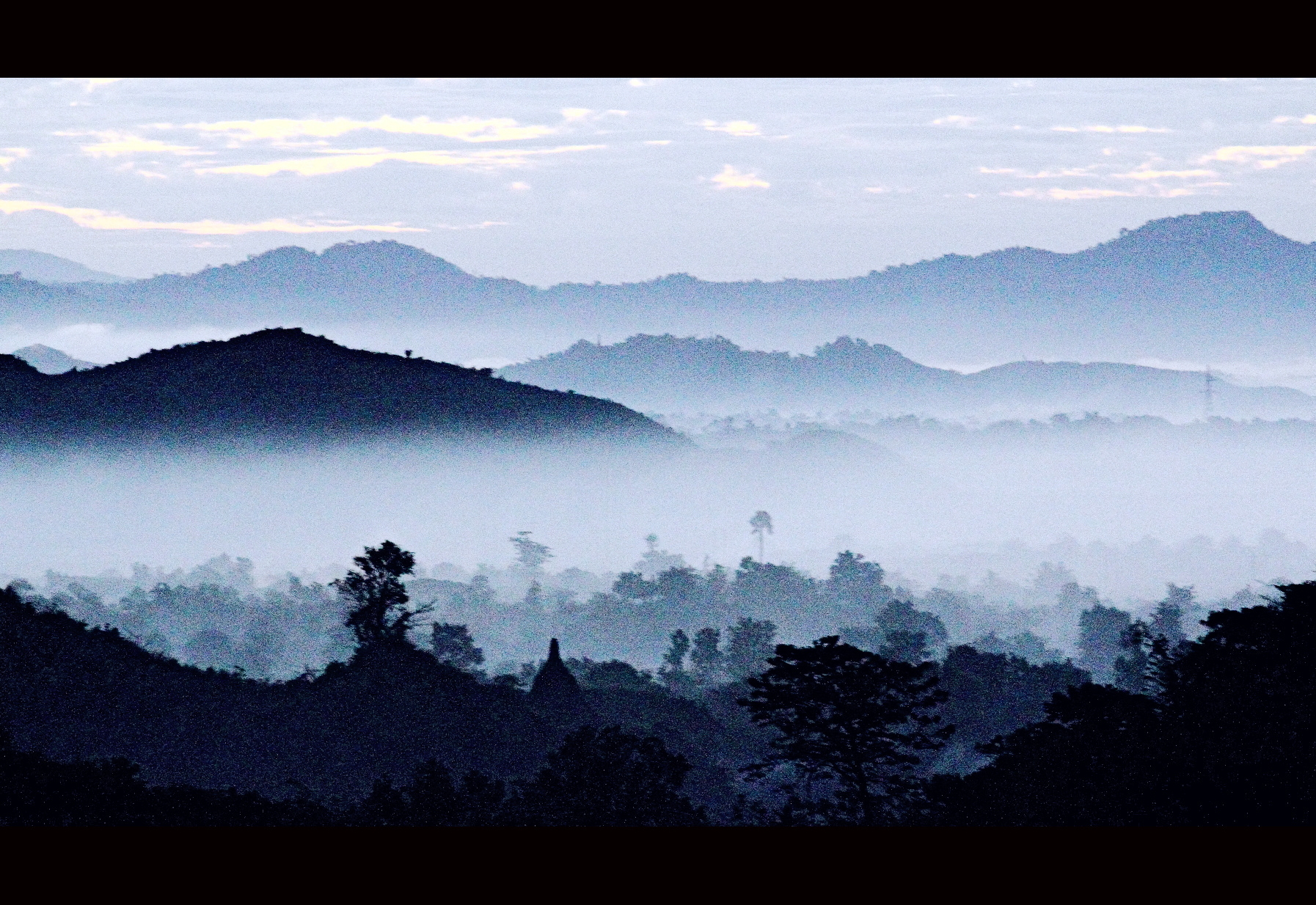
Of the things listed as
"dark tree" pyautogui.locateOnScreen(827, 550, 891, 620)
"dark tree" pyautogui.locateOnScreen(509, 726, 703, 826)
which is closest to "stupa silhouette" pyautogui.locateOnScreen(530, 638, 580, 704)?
"dark tree" pyautogui.locateOnScreen(509, 726, 703, 826)

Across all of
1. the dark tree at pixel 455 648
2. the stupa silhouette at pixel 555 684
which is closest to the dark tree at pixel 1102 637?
the dark tree at pixel 455 648

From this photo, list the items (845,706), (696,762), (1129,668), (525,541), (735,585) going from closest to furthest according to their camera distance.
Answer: (845,706) → (696,762) → (1129,668) → (735,585) → (525,541)

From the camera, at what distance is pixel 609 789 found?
26547mm

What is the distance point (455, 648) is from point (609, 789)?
4912 centimetres

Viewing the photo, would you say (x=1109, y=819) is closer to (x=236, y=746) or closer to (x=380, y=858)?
(x=380, y=858)

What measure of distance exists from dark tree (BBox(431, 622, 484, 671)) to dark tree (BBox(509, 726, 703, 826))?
4460cm

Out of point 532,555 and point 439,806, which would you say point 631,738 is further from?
point 532,555

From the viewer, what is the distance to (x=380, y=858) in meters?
4.40

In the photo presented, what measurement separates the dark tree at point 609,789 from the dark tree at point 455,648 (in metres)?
44.6

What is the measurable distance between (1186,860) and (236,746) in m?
38.5

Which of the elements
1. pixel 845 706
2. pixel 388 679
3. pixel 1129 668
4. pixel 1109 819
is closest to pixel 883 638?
pixel 1129 668

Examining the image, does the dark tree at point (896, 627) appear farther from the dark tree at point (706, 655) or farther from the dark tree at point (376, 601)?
the dark tree at point (376, 601)

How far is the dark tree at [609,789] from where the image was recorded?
25.7m

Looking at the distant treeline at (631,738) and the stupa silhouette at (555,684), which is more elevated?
the stupa silhouette at (555,684)
